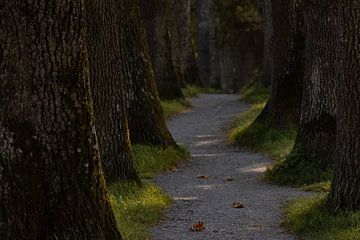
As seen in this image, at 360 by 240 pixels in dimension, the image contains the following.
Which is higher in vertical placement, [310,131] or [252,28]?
[252,28]

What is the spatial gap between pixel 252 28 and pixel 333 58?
87.3 ft

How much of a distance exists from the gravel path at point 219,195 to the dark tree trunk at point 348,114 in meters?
0.72

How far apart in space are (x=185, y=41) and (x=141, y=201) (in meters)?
22.6

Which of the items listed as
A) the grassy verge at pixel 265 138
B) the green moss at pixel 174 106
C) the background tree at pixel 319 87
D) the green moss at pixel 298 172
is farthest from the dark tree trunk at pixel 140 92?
the green moss at pixel 174 106

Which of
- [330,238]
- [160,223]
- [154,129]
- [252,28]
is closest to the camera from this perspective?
[330,238]

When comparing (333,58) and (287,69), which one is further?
(287,69)

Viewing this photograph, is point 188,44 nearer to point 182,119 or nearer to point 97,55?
point 182,119

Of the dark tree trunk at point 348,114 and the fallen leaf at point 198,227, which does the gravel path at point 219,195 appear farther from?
the dark tree trunk at point 348,114

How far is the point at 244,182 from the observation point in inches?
459

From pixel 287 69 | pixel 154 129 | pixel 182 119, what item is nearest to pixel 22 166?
pixel 154 129

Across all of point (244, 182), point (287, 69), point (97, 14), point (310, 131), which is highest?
point (97, 14)

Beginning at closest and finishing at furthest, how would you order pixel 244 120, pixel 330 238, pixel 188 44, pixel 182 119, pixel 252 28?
pixel 330 238
pixel 244 120
pixel 182 119
pixel 188 44
pixel 252 28

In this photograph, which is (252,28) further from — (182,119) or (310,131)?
(310,131)

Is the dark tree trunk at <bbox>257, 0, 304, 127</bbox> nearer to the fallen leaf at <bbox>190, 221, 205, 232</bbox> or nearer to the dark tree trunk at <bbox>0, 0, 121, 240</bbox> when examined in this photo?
the fallen leaf at <bbox>190, 221, 205, 232</bbox>
